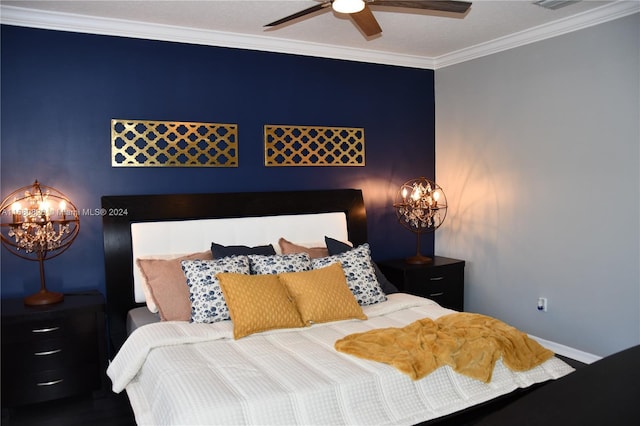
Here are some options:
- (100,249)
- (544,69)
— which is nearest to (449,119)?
(544,69)

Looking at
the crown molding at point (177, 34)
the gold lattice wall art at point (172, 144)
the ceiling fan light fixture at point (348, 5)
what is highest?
the crown molding at point (177, 34)

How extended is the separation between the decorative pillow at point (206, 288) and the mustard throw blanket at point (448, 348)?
2.77ft

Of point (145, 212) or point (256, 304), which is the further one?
point (145, 212)

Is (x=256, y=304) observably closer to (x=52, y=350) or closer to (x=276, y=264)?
(x=276, y=264)

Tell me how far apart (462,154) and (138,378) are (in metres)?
3.48

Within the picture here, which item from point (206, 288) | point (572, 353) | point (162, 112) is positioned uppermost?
point (162, 112)

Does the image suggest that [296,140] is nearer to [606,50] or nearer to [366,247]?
[366,247]

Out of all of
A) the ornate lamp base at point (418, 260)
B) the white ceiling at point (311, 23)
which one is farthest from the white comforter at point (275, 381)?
the white ceiling at point (311, 23)

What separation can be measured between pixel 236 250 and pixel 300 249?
539mm

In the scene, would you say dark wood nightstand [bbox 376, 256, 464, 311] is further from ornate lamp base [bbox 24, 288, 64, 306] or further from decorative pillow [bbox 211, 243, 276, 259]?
ornate lamp base [bbox 24, 288, 64, 306]

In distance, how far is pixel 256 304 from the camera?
3.12 m

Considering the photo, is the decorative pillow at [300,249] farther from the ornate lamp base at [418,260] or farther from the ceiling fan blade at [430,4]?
the ceiling fan blade at [430,4]

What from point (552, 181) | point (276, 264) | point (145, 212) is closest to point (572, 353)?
point (552, 181)

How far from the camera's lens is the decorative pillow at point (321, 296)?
327 cm
